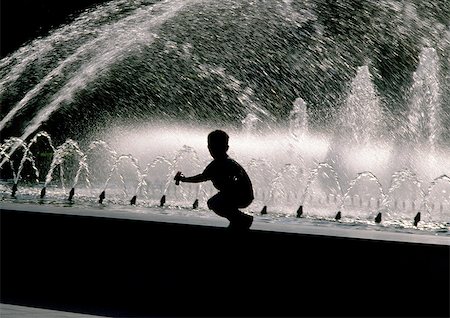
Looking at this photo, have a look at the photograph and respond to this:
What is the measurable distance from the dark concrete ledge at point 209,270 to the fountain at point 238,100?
47.6ft

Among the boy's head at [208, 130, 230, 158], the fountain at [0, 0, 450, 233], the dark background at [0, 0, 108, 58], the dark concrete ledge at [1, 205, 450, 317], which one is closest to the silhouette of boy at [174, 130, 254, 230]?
the boy's head at [208, 130, 230, 158]

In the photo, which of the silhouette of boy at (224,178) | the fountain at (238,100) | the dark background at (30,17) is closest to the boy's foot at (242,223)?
the silhouette of boy at (224,178)

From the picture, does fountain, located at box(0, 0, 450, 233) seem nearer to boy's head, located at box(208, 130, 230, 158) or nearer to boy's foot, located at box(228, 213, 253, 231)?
boy's foot, located at box(228, 213, 253, 231)

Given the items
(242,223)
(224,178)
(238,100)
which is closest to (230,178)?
(224,178)

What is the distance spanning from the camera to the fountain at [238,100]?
3194 centimetres

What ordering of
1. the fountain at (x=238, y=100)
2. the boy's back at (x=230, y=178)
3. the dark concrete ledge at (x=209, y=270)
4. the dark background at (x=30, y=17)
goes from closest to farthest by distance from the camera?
the dark concrete ledge at (x=209, y=270) < the boy's back at (x=230, y=178) < the fountain at (x=238, y=100) < the dark background at (x=30, y=17)

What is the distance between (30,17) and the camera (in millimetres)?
46938

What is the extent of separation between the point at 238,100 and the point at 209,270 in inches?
1957

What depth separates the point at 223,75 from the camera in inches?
2388

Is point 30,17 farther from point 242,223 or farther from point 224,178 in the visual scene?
point 224,178

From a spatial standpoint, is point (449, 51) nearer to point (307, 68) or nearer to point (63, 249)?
point (307, 68)

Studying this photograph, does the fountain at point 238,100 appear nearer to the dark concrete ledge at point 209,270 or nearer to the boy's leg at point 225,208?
the dark concrete ledge at point 209,270

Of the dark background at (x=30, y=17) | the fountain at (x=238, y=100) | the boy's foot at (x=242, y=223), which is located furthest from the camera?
the dark background at (x=30, y=17)

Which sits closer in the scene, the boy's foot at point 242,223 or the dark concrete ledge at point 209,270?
the dark concrete ledge at point 209,270
